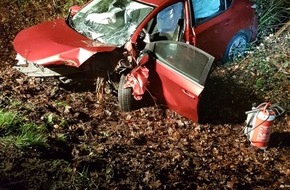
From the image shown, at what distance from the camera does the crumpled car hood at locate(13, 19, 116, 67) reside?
5.68 meters

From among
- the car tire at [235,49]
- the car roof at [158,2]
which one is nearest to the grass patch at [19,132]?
the car roof at [158,2]

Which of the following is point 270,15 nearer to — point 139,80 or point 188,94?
point 188,94

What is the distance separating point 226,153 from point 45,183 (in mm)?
2475

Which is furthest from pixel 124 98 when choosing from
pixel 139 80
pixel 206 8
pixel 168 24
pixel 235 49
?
pixel 235 49

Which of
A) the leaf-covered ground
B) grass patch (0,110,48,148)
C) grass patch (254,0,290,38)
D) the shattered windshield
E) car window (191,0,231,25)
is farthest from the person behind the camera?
grass patch (254,0,290,38)

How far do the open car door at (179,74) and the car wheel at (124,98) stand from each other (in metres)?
0.32

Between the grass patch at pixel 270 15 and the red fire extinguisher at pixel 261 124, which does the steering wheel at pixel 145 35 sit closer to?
the red fire extinguisher at pixel 261 124

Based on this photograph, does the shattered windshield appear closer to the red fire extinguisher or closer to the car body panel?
the car body panel

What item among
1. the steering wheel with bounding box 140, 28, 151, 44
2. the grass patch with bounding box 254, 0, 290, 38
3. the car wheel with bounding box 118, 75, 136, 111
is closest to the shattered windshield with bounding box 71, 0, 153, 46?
the steering wheel with bounding box 140, 28, 151, 44

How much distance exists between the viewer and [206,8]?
22.7ft

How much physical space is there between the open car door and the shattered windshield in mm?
671

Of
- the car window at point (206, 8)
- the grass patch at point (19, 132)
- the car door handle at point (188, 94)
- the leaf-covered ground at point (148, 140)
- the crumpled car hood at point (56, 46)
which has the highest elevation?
the car window at point (206, 8)

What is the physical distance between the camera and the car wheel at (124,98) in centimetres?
594

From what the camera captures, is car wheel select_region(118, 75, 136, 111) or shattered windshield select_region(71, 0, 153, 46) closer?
car wheel select_region(118, 75, 136, 111)
